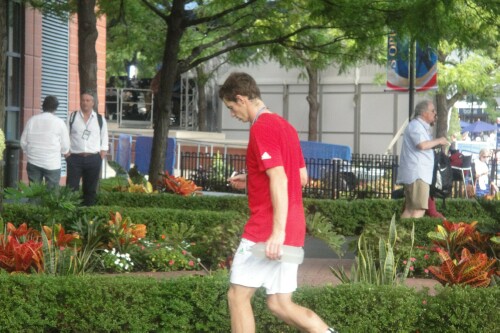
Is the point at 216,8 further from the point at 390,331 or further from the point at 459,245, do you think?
the point at 390,331

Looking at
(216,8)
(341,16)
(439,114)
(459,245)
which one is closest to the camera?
(459,245)

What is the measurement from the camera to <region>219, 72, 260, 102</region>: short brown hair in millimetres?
6117

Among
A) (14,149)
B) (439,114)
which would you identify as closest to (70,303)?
(14,149)

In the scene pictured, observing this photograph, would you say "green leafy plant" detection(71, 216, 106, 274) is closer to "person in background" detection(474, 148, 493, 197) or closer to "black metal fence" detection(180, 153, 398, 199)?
"black metal fence" detection(180, 153, 398, 199)

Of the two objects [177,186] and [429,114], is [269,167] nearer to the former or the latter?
[429,114]

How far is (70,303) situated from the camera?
23.2 feet

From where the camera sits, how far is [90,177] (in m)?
13.5

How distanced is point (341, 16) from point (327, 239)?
530 centimetres

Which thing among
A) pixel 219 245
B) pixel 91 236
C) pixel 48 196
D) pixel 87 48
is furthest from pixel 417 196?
pixel 87 48

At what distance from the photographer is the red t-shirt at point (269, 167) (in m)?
6.00

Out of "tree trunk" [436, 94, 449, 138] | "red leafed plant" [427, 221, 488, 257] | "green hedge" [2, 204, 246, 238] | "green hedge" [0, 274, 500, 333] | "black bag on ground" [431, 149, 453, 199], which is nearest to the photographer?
"green hedge" [0, 274, 500, 333]

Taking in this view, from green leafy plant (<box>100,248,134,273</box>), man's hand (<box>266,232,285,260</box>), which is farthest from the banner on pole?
man's hand (<box>266,232,285,260</box>)

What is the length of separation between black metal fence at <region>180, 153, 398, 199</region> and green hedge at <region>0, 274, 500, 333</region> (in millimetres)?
14555

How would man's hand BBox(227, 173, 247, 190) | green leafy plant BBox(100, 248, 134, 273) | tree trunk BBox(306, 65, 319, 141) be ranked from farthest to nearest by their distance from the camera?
tree trunk BBox(306, 65, 319, 141)
green leafy plant BBox(100, 248, 134, 273)
man's hand BBox(227, 173, 247, 190)
